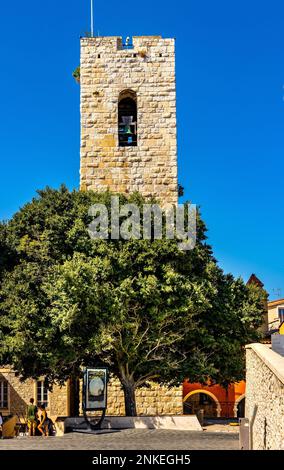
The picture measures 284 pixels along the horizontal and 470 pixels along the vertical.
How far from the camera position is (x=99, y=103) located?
32344 millimetres

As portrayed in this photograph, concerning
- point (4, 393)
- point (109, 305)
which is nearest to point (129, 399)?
point (109, 305)

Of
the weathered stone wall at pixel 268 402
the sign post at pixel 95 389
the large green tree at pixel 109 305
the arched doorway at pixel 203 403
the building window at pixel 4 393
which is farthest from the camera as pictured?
the arched doorway at pixel 203 403

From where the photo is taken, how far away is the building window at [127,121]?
32.6m

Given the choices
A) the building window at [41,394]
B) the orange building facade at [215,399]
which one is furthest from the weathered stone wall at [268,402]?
the orange building facade at [215,399]

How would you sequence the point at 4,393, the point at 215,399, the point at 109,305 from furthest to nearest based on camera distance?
the point at 215,399
the point at 4,393
the point at 109,305

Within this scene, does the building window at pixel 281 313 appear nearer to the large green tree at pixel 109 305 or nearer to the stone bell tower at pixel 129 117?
the stone bell tower at pixel 129 117

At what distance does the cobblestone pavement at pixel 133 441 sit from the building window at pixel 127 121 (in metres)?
13.3

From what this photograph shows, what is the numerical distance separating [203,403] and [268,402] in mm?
32014

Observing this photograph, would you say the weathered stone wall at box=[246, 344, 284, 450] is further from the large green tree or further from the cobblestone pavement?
the large green tree

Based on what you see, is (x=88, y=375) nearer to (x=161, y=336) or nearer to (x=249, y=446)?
(x=161, y=336)

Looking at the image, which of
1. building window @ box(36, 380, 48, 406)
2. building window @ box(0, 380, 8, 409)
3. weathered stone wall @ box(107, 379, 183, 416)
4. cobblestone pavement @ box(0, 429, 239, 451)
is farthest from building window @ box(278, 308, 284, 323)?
cobblestone pavement @ box(0, 429, 239, 451)

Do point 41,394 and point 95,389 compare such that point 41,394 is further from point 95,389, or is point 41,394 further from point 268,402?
point 268,402

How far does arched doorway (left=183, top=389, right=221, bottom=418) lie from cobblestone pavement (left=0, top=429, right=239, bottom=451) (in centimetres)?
2229

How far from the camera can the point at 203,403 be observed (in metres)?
46.7
